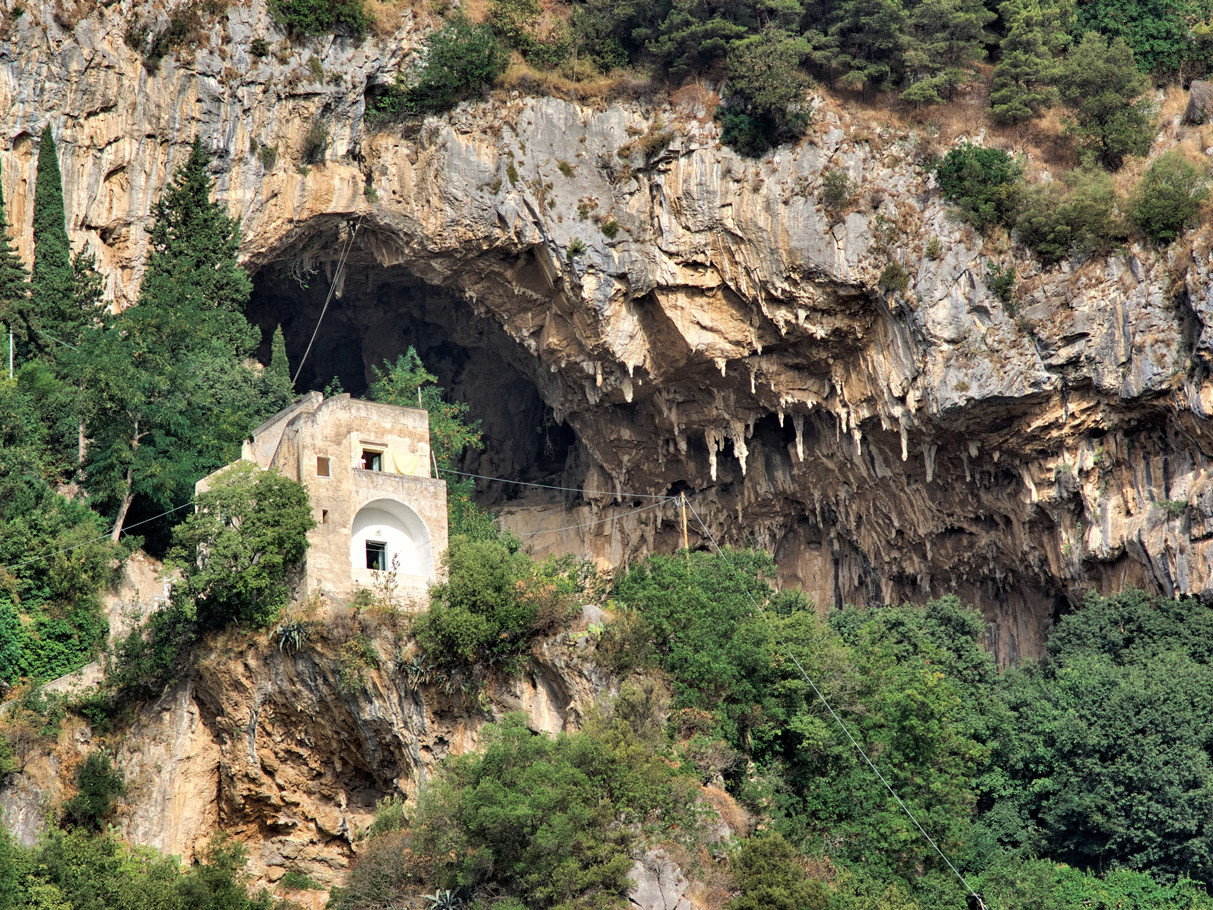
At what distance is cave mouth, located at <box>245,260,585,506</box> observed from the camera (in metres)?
47.1

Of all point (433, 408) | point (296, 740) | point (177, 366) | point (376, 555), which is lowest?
point (296, 740)

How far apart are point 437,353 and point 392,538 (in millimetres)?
14954

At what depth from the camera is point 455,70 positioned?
142 feet

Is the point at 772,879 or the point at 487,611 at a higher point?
the point at 487,611

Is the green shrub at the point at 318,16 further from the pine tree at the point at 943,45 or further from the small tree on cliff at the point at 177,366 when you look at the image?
the pine tree at the point at 943,45

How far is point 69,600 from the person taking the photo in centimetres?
3572

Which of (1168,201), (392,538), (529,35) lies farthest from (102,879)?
(1168,201)

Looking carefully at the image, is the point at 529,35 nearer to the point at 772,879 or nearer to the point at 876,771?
the point at 876,771

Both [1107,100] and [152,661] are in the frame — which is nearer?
[152,661]

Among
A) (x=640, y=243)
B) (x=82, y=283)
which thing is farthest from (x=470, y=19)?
(x=82, y=283)

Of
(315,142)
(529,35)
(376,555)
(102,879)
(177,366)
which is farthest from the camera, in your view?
(529,35)

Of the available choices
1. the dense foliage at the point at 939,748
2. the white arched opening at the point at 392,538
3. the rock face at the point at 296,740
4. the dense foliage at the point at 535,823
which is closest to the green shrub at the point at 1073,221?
the dense foliage at the point at 939,748

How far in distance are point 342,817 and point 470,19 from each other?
2086cm

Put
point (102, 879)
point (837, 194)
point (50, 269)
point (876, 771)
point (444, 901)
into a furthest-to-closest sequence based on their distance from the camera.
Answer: point (837, 194) < point (50, 269) < point (876, 771) < point (102, 879) < point (444, 901)
